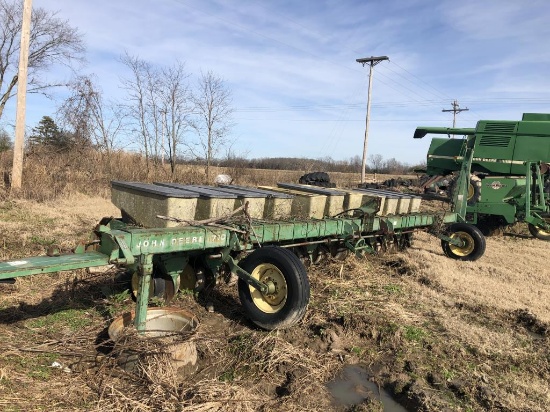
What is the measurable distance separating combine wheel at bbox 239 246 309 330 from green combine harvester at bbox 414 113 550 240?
540 centimetres

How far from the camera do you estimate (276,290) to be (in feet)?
13.3

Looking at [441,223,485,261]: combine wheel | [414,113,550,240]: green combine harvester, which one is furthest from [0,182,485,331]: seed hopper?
[414,113,550,240]: green combine harvester

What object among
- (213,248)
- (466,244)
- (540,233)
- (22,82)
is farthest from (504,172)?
(22,82)

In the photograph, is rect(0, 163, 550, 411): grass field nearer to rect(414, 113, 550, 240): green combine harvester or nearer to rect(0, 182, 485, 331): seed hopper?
rect(0, 182, 485, 331): seed hopper

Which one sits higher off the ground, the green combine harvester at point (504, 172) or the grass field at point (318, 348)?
the green combine harvester at point (504, 172)

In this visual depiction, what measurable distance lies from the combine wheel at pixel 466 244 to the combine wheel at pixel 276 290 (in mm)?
4620

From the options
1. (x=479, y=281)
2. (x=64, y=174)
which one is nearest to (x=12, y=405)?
(x=479, y=281)

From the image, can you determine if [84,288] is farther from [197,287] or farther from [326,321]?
[326,321]

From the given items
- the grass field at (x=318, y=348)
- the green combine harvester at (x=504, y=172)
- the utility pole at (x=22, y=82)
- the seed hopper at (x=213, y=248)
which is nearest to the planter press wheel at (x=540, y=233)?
the green combine harvester at (x=504, y=172)

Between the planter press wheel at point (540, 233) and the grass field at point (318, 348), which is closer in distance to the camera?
the grass field at point (318, 348)

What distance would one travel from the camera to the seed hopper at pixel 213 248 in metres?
3.44

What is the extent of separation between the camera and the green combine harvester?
30.6 feet

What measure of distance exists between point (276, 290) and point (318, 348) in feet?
2.12

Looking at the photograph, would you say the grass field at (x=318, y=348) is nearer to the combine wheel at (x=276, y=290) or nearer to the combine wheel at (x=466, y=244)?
the combine wheel at (x=276, y=290)
